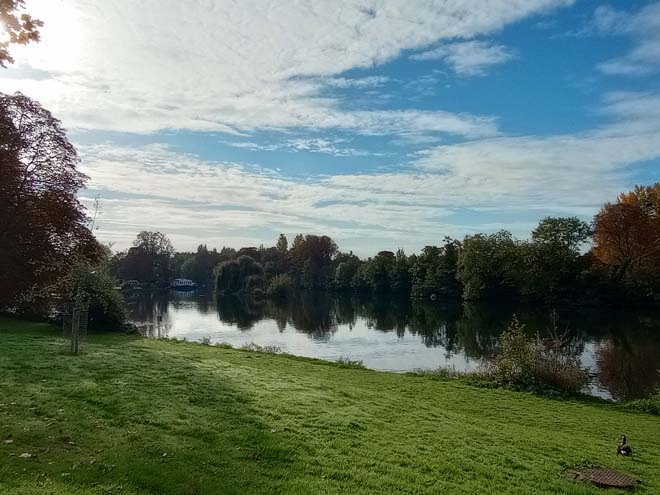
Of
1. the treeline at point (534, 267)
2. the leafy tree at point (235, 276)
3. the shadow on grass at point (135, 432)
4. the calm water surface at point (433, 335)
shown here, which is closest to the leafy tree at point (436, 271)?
the treeline at point (534, 267)

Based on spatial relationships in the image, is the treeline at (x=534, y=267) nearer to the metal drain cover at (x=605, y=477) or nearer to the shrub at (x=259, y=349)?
the shrub at (x=259, y=349)

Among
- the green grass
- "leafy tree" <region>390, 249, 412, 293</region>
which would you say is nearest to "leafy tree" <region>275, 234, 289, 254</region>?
"leafy tree" <region>390, 249, 412, 293</region>

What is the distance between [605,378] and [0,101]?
104 ft

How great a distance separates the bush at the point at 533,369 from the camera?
19594 millimetres

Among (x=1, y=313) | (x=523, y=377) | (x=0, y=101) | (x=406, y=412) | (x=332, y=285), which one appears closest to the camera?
(x=406, y=412)

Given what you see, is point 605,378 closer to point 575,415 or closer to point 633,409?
point 633,409

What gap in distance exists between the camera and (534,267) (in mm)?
72125

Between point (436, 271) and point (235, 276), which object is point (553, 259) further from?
point (235, 276)

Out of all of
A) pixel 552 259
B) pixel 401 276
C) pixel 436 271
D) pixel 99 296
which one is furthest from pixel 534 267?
pixel 99 296

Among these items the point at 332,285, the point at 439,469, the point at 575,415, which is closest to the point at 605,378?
the point at 575,415

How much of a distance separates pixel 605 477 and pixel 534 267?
6859 centimetres

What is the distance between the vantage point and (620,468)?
8.91m

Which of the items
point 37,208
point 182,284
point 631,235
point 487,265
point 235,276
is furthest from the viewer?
point 182,284

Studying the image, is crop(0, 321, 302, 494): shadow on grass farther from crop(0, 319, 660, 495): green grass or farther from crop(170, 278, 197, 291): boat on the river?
crop(170, 278, 197, 291): boat on the river
